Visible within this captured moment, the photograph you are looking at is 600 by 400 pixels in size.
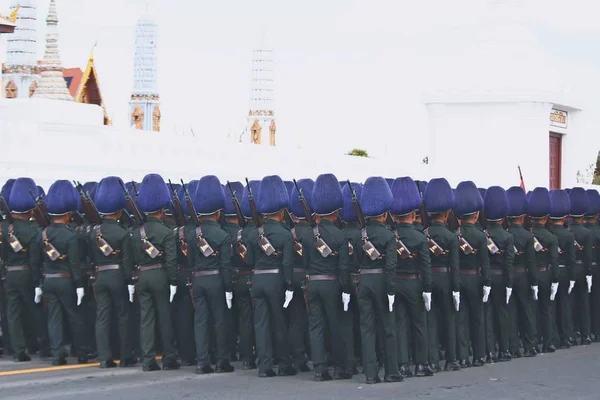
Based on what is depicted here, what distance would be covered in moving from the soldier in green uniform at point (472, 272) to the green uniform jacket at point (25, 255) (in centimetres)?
405

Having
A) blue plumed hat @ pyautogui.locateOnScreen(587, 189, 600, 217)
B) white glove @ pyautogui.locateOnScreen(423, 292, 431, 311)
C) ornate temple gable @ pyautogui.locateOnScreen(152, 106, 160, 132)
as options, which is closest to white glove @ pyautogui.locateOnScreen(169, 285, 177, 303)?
white glove @ pyautogui.locateOnScreen(423, 292, 431, 311)

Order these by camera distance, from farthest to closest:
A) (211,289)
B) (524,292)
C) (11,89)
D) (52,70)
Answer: (11,89) → (52,70) → (524,292) → (211,289)

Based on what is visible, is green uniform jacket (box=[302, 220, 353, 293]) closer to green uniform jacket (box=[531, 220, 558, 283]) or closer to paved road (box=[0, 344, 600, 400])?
paved road (box=[0, 344, 600, 400])

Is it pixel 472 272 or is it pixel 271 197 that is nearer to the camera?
pixel 271 197

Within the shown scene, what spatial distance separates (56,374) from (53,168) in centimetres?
696

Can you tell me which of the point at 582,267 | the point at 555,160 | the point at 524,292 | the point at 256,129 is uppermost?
the point at 256,129

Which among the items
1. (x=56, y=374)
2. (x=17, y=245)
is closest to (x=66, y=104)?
(x=17, y=245)

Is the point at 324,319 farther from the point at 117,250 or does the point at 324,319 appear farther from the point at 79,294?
the point at 79,294

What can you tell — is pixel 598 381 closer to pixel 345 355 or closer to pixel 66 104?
pixel 345 355

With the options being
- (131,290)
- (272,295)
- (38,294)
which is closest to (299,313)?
(272,295)

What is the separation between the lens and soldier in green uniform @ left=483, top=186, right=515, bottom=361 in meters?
12.4

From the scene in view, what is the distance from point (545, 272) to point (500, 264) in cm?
92

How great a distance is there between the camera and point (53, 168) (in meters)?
17.8

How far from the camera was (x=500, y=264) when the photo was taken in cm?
1253
